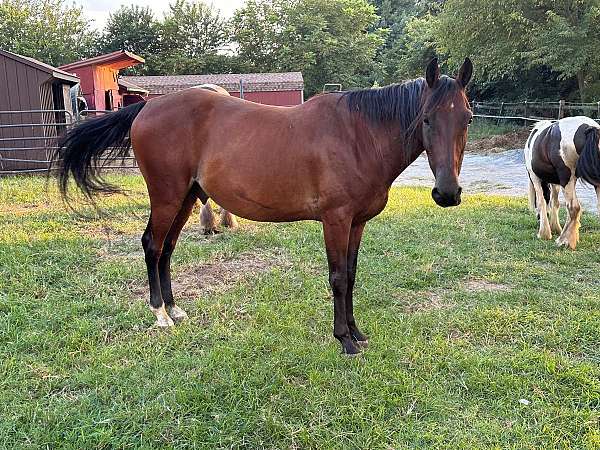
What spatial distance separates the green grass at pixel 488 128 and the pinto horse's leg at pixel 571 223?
14.3 metres

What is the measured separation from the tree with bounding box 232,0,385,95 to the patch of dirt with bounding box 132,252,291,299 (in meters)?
24.8

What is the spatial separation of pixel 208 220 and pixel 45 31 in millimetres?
27999

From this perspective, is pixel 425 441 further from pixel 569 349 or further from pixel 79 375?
pixel 79 375

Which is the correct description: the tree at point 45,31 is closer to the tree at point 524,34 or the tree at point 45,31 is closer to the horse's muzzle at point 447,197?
the tree at point 524,34

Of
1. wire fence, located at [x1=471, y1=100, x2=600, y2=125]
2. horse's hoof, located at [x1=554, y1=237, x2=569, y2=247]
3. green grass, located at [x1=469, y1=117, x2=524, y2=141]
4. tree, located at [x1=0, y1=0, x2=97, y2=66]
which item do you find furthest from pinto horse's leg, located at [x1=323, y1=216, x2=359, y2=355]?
tree, located at [x1=0, y1=0, x2=97, y2=66]

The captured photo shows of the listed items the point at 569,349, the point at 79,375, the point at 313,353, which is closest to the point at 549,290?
the point at 569,349

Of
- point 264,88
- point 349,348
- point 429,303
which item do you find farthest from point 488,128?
point 349,348

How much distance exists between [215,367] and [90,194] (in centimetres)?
170

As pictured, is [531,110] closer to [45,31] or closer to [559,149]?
[559,149]

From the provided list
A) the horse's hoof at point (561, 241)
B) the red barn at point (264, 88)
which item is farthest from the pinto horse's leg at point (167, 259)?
the red barn at point (264, 88)

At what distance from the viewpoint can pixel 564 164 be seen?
5.04 m

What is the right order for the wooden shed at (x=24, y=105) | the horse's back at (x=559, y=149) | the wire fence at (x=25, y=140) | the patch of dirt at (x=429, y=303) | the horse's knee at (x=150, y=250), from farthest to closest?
1. the wooden shed at (x=24, y=105)
2. the wire fence at (x=25, y=140)
3. the horse's back at (x=559, y=149)
4. the patch of dirt at (x=429, y=303)
5. the horse's knee at (x=150, y=250)

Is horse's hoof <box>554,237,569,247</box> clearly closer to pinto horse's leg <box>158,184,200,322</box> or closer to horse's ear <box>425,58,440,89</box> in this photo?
horse's ear <box>425,58,440,89</box>

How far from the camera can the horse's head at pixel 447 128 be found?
2.46 m
